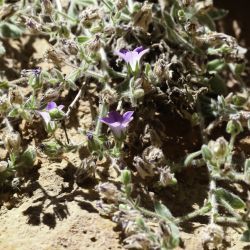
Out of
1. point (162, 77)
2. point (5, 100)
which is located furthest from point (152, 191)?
point (5, 100)

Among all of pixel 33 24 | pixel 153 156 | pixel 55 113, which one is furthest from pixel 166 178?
pixel 33 24

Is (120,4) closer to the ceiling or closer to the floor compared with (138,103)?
closer to the ceiling

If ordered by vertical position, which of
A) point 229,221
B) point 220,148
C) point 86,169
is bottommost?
point 229,221

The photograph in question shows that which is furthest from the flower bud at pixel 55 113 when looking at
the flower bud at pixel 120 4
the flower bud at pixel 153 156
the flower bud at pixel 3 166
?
the flower bud at pixel 120 4

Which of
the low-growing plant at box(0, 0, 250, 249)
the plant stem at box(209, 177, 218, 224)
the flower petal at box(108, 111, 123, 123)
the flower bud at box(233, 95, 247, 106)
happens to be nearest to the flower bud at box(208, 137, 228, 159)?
the low-growing plant at box(0, 0, 250, 249)

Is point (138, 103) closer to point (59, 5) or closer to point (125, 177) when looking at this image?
point (125, 177)

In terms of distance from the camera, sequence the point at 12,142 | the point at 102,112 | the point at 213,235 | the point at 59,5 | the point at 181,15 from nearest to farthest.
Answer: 1. the point at 213,235
2. the point at 12,142
3. the point at 102,112
4. the point at 181,15
5. the point at 59,5

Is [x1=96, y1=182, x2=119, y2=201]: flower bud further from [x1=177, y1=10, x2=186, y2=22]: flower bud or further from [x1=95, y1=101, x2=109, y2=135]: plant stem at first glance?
[x1=177, y1=10, x2=186, y2=22]: flower bud
